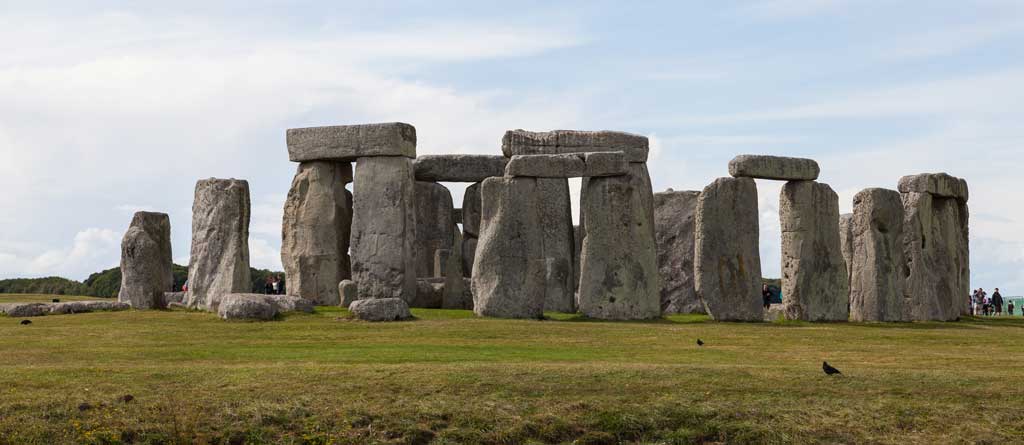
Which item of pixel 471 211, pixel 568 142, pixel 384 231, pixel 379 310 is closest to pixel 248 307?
pixel 379 310

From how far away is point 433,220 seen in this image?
138 ft

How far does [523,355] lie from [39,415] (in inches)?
301

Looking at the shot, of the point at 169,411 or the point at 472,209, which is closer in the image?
the point at 169,411

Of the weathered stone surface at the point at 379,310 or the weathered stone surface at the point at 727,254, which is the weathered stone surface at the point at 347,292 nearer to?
the weathered stone surface at the point at 379,310

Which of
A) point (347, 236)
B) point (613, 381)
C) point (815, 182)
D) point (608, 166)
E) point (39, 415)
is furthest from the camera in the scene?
point (347, 236)

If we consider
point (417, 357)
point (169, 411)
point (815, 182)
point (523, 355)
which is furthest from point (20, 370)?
point (815, 182)

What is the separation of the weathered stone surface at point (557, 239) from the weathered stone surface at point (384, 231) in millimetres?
3173

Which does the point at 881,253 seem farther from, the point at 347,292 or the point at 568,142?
the point at 347,292

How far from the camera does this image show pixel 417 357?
22688 mm

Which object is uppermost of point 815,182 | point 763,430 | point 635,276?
point 815,182

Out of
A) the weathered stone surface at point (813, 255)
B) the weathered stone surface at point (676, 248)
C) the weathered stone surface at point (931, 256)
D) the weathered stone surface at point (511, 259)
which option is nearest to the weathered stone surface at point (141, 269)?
the weathered stone surface at point (511, 259)

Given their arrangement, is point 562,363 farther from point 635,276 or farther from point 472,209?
point 472,209

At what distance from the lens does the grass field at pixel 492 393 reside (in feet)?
62.6

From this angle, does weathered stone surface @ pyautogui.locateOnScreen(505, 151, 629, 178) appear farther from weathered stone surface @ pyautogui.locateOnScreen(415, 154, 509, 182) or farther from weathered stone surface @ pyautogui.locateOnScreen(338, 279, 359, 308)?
weathered stone surface @ pyautogui.locateOnScreen(415, 154, 509, 182)
